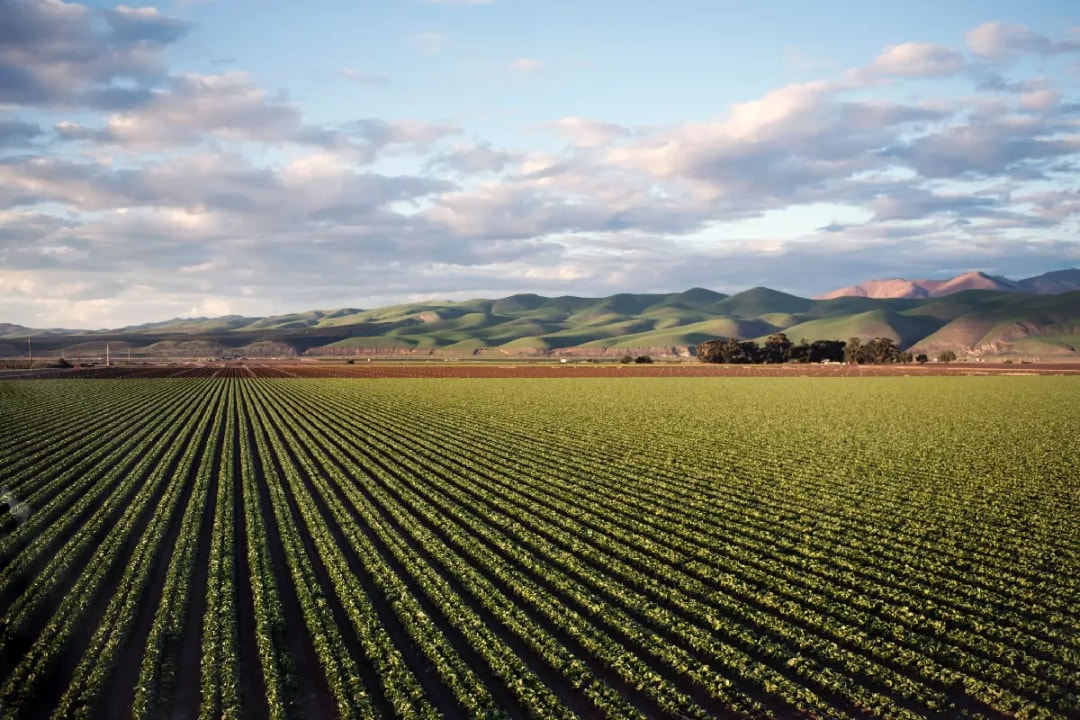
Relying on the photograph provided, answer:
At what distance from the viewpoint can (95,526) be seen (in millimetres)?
23062

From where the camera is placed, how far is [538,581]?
727 inches

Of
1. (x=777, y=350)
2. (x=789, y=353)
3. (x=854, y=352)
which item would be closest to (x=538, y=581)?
(x=777, y=350)

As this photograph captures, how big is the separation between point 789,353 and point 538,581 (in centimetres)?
17583

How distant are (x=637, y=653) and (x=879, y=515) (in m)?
14.6

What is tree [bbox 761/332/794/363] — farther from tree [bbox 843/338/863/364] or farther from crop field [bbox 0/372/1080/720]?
crop field [bbox 0/372/1080/720]

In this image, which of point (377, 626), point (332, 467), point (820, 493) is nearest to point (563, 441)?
point (332, 467)

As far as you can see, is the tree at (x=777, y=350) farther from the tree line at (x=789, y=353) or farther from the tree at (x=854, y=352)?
the tree at (x=854, y=352)

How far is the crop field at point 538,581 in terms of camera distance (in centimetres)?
1300

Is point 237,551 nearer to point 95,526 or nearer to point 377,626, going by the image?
point 95,526

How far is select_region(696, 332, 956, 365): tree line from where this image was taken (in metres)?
177

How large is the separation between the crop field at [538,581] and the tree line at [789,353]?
138 meters

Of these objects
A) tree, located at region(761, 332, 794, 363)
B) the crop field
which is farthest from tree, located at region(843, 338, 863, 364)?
the crop field

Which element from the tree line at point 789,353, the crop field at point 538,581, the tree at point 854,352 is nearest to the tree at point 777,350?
the tree line at point 789,353

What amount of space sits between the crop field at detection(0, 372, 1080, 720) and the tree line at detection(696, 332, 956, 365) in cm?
13783
